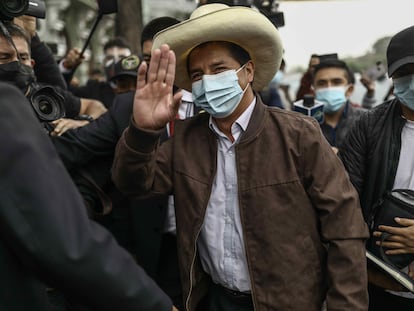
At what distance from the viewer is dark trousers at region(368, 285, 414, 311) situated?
2146 mm

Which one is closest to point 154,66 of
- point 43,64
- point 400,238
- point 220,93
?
point 220,93

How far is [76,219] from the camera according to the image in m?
1.00

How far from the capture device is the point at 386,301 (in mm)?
2213

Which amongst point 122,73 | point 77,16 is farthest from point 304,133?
point 77,16

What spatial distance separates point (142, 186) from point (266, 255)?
0.59m

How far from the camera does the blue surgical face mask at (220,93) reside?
183cm

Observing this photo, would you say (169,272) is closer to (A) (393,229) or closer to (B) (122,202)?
(B) (122,202)

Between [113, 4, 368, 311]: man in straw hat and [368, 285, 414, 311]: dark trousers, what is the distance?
22.1 inches

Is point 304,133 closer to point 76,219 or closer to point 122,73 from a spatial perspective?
point 76,219

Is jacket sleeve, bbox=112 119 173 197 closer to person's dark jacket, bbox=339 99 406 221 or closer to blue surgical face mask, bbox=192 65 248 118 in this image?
blue surgical face mask, bbox=192 65 248 118

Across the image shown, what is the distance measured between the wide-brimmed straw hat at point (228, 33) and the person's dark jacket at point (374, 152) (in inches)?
24.4

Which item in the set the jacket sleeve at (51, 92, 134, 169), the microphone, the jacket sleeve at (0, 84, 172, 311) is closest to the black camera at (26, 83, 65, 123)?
the jacket sleeve at (51, 92, 134, 169)

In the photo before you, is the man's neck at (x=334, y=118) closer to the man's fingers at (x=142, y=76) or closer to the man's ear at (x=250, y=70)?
the man's ear at (x=250, y=70)

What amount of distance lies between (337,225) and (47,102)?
141 centimetres
